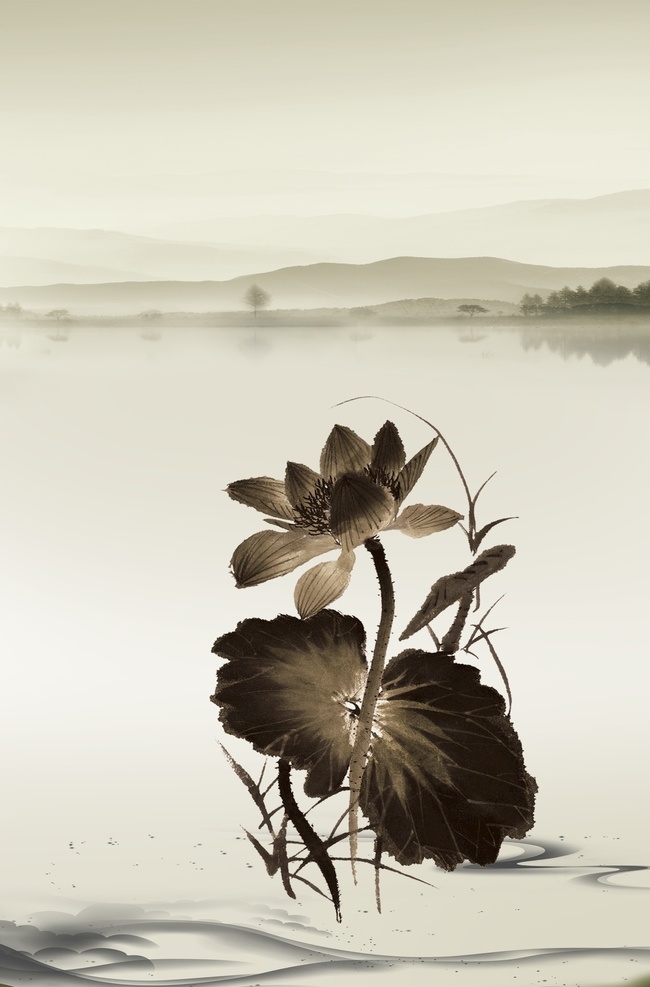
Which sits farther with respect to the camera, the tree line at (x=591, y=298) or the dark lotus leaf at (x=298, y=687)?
the tree line at (x=591, y=298)

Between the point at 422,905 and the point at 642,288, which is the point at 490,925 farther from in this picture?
the point at 642,288

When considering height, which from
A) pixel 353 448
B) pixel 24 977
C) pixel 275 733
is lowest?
pixel 24 977

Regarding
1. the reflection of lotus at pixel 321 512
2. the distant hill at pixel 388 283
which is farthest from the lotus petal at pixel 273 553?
the distant hill at pixel 388 283

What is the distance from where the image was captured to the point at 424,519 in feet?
1.92

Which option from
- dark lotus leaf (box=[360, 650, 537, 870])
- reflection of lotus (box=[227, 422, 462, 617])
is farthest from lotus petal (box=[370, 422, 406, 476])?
dark lotus leaf (box=[360, 650, 537, 870])

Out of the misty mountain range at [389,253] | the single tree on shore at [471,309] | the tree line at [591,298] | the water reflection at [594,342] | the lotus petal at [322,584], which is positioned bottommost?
the lotus petal at [322,584]

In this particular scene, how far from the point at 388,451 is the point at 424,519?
4cm

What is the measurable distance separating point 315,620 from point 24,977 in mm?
263

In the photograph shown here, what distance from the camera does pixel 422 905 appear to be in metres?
0.68

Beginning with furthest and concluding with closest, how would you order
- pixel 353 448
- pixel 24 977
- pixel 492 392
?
1. pixel 492 392
2. pixel 24 977
3. pixel 353 448

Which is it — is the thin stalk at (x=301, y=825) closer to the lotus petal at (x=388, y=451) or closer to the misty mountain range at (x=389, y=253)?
the lotus petal at (x=388, y=451)

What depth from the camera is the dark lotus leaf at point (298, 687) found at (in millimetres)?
600

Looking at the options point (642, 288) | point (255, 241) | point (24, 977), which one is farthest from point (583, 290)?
point (24, 977)

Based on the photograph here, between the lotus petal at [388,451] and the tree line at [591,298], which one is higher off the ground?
the tree line at [591,298]
